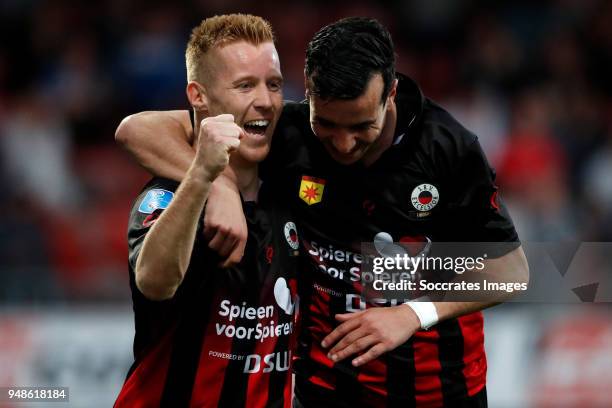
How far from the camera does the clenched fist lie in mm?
2893

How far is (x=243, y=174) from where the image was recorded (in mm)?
3510

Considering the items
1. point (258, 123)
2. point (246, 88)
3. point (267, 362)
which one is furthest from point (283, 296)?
point (246, 88)

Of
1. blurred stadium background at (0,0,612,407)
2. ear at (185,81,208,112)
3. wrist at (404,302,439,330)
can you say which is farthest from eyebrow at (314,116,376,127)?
blurred stadium background at (0,0,612,407)

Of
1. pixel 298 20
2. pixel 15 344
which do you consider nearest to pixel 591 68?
pixel 298 20

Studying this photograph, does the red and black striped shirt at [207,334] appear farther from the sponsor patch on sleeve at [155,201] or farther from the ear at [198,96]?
the ear at [198,96]

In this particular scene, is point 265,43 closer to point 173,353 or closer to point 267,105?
point 267,105

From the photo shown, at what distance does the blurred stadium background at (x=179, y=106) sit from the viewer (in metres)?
6.35

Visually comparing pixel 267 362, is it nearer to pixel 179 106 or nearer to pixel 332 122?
pixel 332 122

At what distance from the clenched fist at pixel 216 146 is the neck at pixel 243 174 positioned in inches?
19.8

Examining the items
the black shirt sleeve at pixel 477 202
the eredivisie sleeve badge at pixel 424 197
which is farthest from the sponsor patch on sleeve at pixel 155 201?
the black shirt sleeve at pixel 477 202

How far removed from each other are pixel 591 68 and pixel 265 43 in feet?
19.3

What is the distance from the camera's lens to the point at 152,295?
10.0ft

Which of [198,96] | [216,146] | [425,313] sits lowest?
[425,313]

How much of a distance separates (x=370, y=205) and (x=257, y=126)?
55 cm
